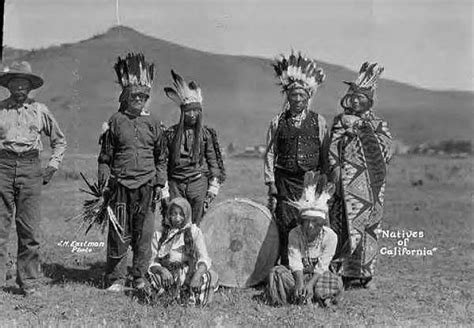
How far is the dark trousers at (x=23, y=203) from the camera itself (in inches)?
239

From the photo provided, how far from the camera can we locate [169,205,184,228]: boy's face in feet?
19.5

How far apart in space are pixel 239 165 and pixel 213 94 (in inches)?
35.5

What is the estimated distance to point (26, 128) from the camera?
611 cm

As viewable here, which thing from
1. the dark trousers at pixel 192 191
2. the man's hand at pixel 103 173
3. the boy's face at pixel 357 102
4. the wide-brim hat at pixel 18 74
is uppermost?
the wide-brim hat at pixel 18 74

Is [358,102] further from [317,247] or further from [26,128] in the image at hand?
[26,128]

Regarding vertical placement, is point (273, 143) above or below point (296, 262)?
above

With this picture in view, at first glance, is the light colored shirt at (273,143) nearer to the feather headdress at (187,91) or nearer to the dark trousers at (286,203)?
the dark trousers at (286,203)

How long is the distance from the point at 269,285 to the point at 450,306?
1592 millimetres

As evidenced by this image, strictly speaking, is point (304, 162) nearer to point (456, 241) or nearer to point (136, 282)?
point (136, 282)

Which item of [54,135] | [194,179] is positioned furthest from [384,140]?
[54,135]

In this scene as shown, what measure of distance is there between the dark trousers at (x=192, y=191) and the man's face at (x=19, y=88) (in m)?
1.49


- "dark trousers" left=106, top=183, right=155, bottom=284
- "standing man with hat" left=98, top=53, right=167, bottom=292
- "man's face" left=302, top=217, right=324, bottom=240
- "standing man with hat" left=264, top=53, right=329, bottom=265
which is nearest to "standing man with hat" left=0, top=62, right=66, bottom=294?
"standing man with hat" left=98, top=53, right=167, bottom=292

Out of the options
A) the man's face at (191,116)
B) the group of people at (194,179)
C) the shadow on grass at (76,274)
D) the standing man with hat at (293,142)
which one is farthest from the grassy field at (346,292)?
the man's face at (191,116)

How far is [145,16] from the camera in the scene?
853 cm
